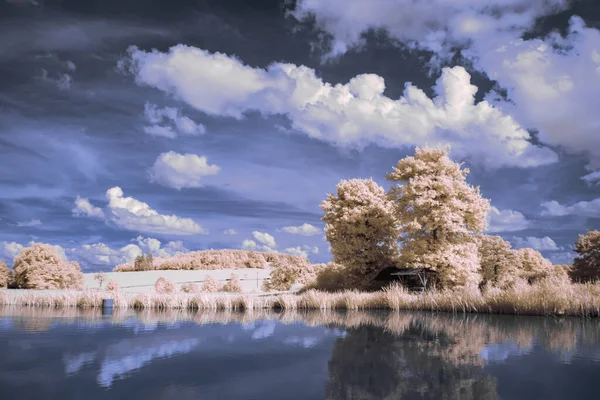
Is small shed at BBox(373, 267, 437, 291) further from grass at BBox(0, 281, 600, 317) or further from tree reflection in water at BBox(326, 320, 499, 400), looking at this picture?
tree reflection in water at BBox(326, 320, 499, 400)

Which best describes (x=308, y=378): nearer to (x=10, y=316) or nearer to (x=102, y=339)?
(x=102, y=339)

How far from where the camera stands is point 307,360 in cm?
1360

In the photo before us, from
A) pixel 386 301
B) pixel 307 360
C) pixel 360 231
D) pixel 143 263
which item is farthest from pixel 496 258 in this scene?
pixel 143 263

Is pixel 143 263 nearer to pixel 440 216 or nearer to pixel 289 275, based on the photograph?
pixel 289 275

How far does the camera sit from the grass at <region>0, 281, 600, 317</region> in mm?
23094

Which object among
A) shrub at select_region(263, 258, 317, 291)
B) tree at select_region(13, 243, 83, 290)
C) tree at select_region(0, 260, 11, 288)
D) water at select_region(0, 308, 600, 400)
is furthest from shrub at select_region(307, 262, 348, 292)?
tree at select_region(0, 260, 11, 288)

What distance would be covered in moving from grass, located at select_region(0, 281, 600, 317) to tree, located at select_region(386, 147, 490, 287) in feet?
12.0

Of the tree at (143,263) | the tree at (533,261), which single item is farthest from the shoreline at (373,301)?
the tree at (143,263)

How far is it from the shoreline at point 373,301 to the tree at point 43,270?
8186 millimetres

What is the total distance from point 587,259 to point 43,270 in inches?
2127

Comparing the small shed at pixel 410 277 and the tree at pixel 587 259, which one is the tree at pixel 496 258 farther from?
the small shed at pixel 410 277

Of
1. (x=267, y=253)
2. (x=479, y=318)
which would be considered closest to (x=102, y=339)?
(x=479, y=318)

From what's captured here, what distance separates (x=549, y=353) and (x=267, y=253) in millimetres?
91650

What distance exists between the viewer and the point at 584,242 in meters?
45.8
